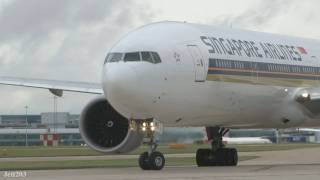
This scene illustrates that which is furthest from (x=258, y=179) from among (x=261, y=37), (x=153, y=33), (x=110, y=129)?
(x=261, y=37)

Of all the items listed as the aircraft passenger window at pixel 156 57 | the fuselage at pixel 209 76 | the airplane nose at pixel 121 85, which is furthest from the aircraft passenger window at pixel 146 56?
the airplane nose at pixel 121 85

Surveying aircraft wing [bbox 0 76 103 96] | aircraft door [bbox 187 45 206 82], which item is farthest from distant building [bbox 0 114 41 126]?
aircraft door [bbox 187 45 206 82]

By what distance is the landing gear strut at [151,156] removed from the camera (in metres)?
20.6

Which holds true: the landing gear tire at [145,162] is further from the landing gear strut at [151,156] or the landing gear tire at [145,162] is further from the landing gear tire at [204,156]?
the landing gear tire at [204,156]

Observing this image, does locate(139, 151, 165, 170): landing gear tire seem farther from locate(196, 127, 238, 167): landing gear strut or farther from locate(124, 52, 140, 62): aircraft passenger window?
locate(196, 127, 238, 167): landing gear strut

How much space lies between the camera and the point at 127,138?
23031 mm

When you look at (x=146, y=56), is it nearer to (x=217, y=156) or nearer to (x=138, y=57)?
(x=138, y=57)

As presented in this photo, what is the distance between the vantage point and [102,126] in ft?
78.8

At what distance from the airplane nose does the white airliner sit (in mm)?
27

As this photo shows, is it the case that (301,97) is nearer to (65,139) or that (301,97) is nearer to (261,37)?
(261,37)

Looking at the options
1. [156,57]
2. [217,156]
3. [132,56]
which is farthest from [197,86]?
[217,156]

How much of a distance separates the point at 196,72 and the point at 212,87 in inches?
34.8

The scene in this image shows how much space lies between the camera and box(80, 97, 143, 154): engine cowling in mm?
23609

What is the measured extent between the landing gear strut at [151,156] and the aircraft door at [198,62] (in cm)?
198
